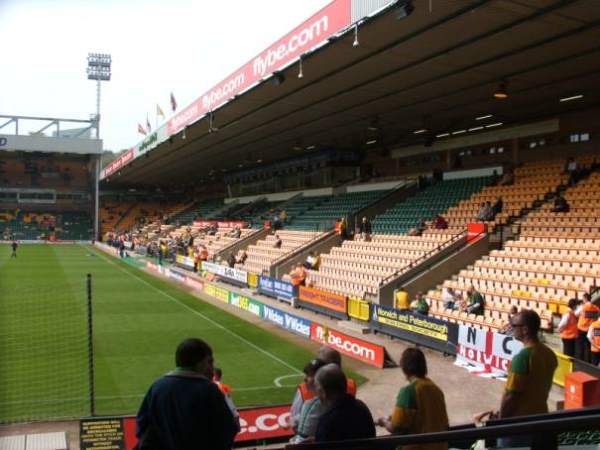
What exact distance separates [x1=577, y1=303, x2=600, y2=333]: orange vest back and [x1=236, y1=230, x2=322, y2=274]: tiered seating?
1930 centimetres

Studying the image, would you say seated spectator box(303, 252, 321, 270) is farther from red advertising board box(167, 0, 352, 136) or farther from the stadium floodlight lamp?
the stadium floodlight lamp

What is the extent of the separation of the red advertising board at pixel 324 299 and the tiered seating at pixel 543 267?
9.54ft

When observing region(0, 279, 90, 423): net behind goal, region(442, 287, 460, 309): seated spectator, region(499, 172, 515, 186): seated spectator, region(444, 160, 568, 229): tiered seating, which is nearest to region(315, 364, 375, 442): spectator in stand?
region(0, 279, 90, 423): net behind goal

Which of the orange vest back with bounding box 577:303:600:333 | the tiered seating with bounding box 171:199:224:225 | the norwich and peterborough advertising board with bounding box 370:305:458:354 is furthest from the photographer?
the tiered seating with bounding box 171:199:224:225

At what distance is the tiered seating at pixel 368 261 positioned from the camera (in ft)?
74.9

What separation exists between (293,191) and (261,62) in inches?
1023

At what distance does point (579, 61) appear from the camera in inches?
669

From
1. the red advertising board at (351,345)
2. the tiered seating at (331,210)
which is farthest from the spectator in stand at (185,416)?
the tiered seating at (331,210)

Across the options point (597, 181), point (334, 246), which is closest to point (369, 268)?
point (334, 246)

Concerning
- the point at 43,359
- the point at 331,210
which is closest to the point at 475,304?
the point at 43,359

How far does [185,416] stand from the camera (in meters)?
3.56

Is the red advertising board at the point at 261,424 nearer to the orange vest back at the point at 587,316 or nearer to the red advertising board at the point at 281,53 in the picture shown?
the orange vest back at the point at 587,316

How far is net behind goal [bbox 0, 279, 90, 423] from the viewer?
36.6 feet

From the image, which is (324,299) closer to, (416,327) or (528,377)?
(416,327)
